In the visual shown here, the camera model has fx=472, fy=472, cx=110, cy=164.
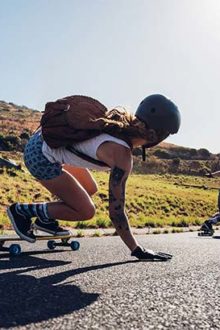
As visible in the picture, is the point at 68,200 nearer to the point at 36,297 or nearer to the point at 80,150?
the point at 80,150

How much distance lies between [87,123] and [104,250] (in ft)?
5.54

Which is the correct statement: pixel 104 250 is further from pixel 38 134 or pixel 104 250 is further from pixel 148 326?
pixel 148 326

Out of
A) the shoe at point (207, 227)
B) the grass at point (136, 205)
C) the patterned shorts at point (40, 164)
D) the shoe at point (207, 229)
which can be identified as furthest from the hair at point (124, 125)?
the shoe at point (207, 227)

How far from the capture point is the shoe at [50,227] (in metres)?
4.68

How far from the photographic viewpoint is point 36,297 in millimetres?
2521

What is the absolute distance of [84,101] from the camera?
13.8ft

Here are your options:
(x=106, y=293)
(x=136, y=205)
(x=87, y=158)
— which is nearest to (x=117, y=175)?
(x=87, y=158)

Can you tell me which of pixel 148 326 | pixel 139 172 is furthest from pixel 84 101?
pixel 139 172

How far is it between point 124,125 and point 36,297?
183cm

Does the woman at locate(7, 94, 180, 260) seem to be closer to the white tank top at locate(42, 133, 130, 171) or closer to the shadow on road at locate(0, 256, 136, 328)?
the white tank top at locate(42, 133, 130, 171)

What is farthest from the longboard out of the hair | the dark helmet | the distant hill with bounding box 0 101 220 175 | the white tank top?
the distant hill with bounding box 0 101 220 175

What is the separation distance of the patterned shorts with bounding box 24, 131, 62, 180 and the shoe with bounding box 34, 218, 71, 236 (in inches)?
18.4

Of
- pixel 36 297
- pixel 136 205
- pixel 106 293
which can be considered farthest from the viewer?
pixel 136 205

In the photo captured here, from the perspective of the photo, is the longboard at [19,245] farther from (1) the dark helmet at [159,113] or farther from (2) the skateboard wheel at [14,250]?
(1) the dark helmet at [159,113]
